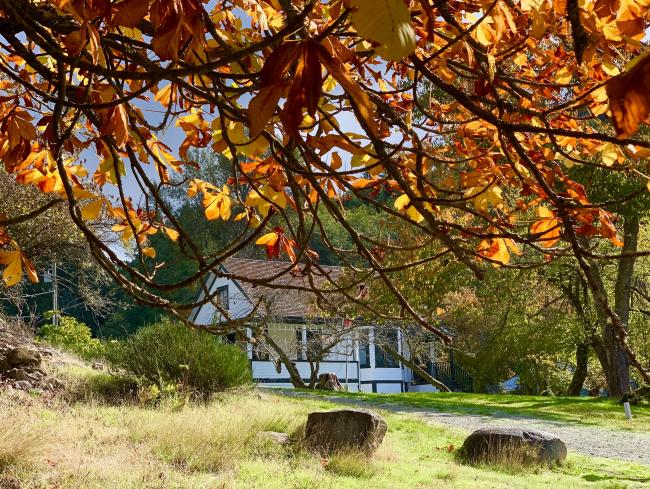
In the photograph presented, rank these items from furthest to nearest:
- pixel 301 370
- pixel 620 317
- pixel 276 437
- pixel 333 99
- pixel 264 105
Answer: pixel 301 370 → pixel 620 317 → pixel 276 437 → pixel 333 99 → pixel 264 105

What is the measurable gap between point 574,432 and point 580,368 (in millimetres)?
9490

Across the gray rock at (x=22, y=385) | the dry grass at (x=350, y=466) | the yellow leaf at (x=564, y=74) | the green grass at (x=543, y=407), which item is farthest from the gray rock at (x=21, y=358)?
the yellow leaf at (x=564, y=74)

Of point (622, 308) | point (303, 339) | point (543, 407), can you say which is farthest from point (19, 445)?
point (303, 339)

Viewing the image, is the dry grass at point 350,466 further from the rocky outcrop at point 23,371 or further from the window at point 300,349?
the window at point 300,349

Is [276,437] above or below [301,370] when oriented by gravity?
below

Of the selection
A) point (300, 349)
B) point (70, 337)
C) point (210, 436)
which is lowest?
point (210, 436)

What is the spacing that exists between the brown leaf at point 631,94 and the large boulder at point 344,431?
593cm

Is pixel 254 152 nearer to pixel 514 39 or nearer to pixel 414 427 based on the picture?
pixel 514 39

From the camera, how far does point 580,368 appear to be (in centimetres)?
1759

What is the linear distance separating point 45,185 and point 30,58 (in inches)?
18.1

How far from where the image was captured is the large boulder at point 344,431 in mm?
6090

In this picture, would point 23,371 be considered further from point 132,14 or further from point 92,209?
point 132,14

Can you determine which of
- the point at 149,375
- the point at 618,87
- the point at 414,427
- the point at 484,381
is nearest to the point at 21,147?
the point at 618,87

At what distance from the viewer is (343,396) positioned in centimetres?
1366
